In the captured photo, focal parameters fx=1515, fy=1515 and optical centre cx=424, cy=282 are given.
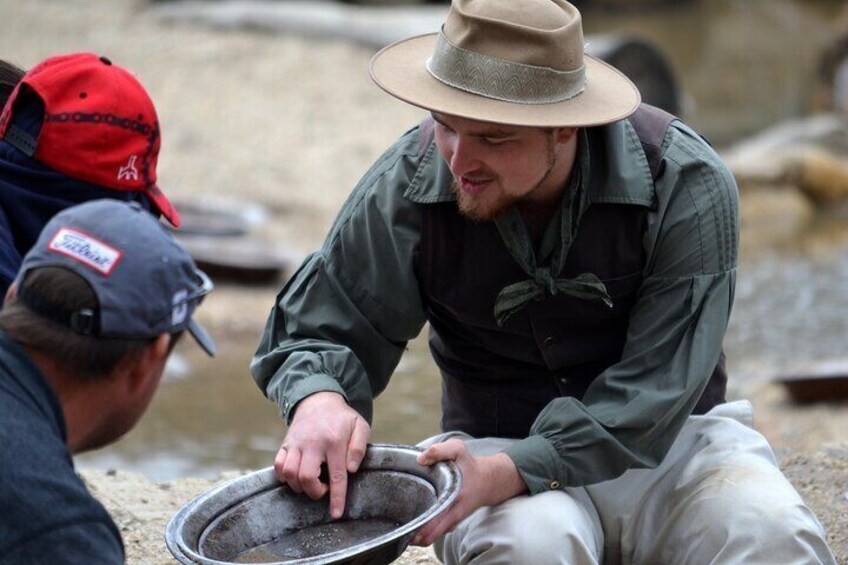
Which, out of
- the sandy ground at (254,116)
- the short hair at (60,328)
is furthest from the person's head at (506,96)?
the sandy ground at (254,116)

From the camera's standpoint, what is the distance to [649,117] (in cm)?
327

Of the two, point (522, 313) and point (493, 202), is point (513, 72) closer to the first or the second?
point (493, 202)

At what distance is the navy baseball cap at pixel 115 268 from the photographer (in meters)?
2.20

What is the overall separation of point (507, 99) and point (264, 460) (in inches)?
140

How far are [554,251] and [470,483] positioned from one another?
1.85 ft

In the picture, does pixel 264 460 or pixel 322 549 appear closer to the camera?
pixel 322 549

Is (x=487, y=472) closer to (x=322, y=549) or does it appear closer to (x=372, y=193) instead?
(x=322, y=549)

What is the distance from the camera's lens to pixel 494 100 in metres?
3.03

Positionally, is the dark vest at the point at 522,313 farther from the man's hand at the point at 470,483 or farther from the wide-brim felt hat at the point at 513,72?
the man's hand at the point at 470,483

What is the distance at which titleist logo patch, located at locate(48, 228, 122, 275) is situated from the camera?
2.21m

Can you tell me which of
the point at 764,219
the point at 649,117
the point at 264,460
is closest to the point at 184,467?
the point at 264,460

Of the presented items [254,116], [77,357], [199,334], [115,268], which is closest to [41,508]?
[77,357]

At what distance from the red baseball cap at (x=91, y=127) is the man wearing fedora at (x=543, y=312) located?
46 cm

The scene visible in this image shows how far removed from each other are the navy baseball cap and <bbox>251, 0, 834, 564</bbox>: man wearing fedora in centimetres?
77
